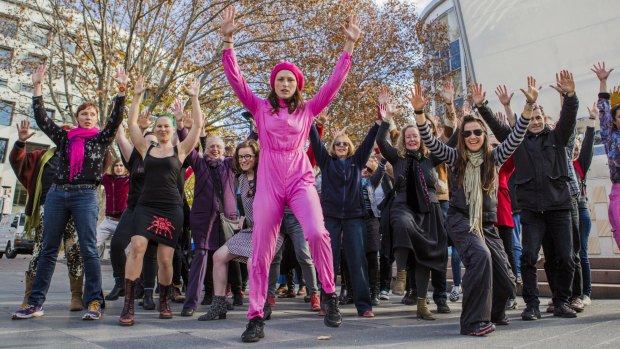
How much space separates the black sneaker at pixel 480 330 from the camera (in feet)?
12.6

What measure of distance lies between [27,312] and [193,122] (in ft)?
7.66

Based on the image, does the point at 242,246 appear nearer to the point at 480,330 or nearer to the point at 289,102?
the point at 289,102

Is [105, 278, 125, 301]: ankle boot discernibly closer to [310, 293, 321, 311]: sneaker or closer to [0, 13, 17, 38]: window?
[310, 293, 321, 311]: sneaker

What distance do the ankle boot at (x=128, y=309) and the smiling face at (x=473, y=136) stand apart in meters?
3.35

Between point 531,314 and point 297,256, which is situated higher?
point 297,256

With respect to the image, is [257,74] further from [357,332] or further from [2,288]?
[357,332]

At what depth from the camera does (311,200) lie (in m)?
3.84

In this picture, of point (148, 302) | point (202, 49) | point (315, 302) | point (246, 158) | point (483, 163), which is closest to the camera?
point (483, 163)

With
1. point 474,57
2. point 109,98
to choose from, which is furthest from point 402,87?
point 109,98

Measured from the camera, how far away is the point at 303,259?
5.29 metres

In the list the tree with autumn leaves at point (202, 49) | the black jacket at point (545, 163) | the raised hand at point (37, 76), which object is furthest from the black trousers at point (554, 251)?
the tree with autumn leaves at point (202, 49)

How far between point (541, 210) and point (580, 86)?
29.1 feet

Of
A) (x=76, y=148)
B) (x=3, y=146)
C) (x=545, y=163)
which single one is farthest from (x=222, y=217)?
(x=3, y=146)

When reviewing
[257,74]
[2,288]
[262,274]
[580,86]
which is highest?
[257,74]
